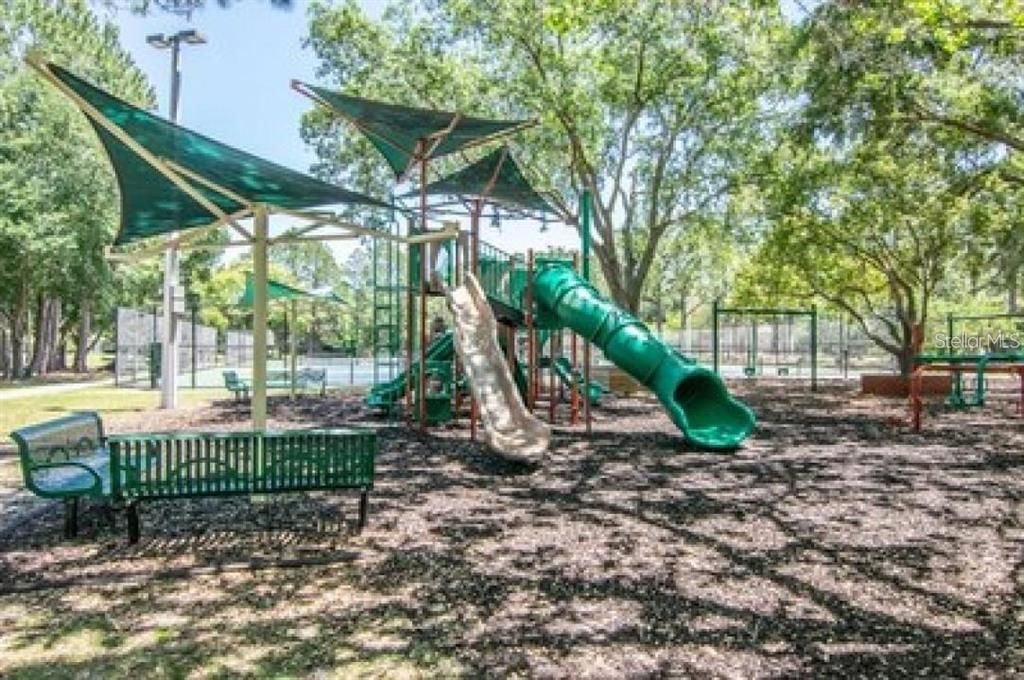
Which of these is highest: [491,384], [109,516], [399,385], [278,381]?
[491,384]

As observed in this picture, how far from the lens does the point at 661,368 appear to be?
1152cm

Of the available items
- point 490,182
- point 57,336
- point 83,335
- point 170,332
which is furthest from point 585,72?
point 57,336

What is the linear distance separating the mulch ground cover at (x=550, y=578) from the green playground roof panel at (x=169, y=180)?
2.72 meters

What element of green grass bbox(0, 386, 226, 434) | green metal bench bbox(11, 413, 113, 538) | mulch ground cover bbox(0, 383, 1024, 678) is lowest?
mulch ground cover bbox(0, 383, 1024, 678)

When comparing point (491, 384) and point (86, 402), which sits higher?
point (491, 384)

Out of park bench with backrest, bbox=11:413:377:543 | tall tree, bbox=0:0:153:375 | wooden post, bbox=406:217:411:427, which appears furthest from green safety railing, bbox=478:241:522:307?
tall tree, bbox=0:0:153:375

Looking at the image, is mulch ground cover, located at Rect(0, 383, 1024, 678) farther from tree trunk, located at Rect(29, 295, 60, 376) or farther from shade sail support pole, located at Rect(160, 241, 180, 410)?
tree trunk, located at Rect(29, 295, 60, 376)

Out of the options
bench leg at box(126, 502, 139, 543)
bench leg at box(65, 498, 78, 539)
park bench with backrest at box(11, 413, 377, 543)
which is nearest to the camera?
park bench with backrest at box(11, 413, 377, 543)

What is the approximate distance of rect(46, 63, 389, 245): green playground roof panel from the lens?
17.9 feet

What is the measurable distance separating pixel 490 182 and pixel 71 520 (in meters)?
8.87

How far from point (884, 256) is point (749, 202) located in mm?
4095

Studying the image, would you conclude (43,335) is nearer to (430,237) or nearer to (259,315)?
(259,315)

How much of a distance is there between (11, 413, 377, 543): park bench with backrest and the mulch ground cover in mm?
405

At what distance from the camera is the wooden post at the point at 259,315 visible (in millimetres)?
6656
